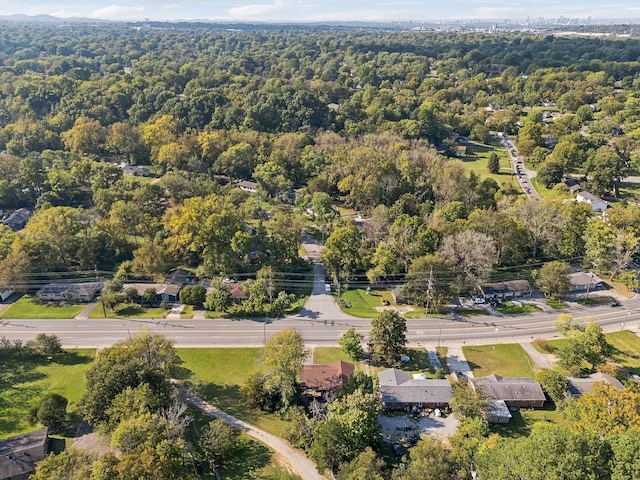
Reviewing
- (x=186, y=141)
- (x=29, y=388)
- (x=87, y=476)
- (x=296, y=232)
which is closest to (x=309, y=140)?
(x=186, y=141)

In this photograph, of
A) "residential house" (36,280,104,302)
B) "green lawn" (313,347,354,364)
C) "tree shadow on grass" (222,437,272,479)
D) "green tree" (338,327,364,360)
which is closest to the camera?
"tree shadow on grass" (222,437,272,479)

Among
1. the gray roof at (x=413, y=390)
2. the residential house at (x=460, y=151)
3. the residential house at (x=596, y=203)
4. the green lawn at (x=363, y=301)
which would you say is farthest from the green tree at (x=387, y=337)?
the residential house at (x=460, y=151)

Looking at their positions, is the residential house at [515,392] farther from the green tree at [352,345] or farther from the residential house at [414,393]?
the green tree at [352,345]

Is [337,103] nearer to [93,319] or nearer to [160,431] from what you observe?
[93,319]

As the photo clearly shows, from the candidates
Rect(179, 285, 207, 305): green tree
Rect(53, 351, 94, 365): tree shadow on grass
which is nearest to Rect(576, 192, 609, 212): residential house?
Rect(179, 285, 207, 305): green tree

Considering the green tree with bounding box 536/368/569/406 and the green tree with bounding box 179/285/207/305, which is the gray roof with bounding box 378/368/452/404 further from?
the green tree with bounding box 179/285/207/305

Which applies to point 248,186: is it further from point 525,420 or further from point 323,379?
point 525,420

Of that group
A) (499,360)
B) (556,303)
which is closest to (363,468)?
(499,360)
